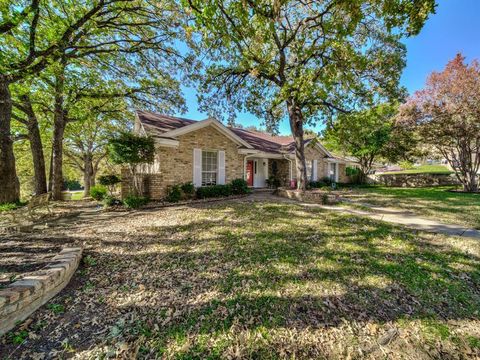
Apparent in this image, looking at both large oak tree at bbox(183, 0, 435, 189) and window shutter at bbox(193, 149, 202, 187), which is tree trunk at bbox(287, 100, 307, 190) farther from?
window shutter at bbox(193, 149, 202, 187)

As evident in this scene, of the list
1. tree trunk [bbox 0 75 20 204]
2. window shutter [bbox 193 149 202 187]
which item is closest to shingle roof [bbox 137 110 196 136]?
window shutter [bbox 193 149 202 187]

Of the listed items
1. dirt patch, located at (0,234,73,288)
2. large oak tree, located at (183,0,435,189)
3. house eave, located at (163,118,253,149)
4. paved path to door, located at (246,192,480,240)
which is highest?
large oak tree, located at (183,0,435,189)

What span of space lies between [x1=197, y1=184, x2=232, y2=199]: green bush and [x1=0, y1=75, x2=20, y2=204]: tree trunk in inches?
327

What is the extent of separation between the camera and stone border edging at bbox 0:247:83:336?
248cm

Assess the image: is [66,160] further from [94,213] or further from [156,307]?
[156,307]

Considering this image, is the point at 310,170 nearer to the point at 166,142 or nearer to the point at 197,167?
the point at 197,167

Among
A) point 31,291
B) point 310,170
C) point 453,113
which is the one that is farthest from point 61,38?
point 453,113

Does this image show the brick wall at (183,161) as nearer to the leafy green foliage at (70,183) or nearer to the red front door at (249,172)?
the red front door at (249,172)

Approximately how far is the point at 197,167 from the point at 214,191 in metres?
1.62

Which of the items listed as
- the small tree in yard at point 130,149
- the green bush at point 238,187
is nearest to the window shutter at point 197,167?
the green bush at point 238,187

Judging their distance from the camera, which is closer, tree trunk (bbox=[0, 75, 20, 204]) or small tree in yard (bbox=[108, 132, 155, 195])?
tree trunk (bbox=[0, 75, 20, 204])

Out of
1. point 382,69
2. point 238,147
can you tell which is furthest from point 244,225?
point 382,69

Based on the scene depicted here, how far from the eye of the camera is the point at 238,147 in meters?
12.8

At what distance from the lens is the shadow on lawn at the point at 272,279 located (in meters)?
2.67
